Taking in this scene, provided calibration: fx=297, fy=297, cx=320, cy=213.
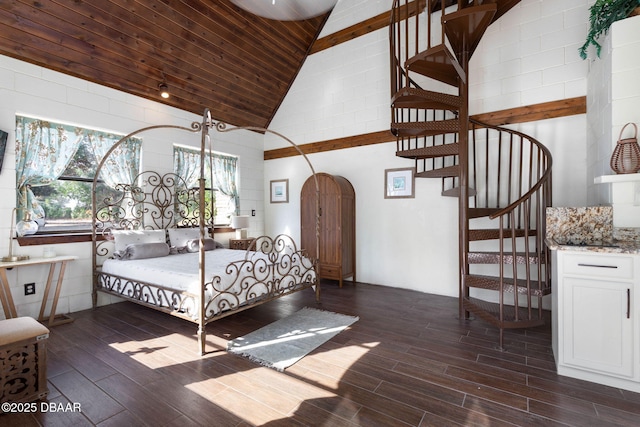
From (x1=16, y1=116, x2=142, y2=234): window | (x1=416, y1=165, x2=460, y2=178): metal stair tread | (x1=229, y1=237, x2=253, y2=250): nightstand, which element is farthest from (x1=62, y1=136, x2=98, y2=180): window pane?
(x1=416, y1=165, x2=460, y2=178): metal stair tread

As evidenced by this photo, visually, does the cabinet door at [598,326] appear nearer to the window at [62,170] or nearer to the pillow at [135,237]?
the pillow at [135,237]

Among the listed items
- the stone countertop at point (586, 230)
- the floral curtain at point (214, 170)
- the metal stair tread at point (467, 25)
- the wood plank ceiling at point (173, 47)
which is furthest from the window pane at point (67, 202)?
the stone countertop at point (586, 230)

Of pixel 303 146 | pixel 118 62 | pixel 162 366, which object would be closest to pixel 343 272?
pixel 303 146

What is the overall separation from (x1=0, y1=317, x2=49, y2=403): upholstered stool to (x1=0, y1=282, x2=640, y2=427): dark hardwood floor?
115mm

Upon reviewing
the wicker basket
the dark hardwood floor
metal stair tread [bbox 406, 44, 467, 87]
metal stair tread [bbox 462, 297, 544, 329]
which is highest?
metal stair tread [bbox 406, 44, 467, 87]

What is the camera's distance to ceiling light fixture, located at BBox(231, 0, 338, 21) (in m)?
4.00

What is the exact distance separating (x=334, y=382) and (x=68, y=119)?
4.04 metres

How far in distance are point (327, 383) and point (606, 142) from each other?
2.94 metres

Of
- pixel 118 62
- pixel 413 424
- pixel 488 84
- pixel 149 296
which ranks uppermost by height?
pixel 118 62

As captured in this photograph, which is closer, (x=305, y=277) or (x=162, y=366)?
(x=162, y=366)

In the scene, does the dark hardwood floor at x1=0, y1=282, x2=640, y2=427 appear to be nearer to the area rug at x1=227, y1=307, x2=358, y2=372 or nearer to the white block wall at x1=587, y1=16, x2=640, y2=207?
the area rug at x1=227, y1=307, x2=358, y2=372

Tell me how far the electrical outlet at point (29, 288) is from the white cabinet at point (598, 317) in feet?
15.9

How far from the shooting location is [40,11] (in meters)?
2.93

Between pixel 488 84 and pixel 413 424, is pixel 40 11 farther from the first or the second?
pixel 488 84
